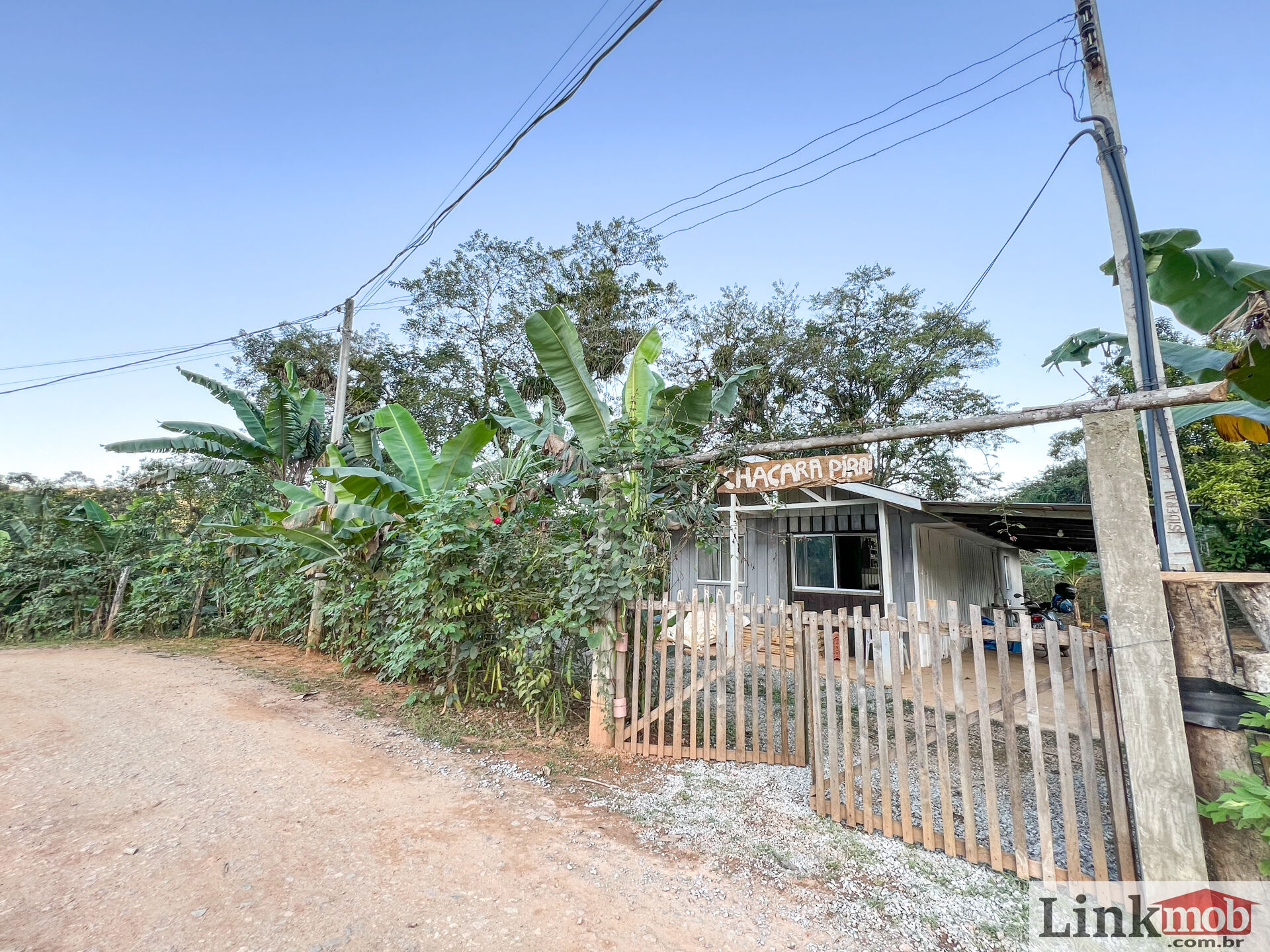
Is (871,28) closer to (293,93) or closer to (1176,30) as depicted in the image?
(1176,30)

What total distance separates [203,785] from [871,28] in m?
9.82

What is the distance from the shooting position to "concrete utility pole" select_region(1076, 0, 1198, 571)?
283 centimetres

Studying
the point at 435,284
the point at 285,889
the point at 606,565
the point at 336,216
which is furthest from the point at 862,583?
the point at 435,284

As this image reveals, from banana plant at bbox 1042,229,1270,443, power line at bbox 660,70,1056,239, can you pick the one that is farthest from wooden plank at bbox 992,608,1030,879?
power line at bbox 660,70,1056,239

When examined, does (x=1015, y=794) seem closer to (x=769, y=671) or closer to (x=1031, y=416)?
(x=769, y=671)

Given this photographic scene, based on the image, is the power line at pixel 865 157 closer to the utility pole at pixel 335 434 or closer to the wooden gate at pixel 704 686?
the wooden gate at pixel 704 686

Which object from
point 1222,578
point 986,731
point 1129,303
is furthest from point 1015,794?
point 1129,303

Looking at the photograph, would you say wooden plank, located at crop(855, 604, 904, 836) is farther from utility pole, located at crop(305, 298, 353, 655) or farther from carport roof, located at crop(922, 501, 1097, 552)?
utility pole, located at crop(305, 298, 353, 655)

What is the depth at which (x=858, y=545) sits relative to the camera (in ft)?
33.0

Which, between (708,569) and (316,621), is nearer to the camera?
(316,621)

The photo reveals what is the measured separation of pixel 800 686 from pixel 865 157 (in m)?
5.53

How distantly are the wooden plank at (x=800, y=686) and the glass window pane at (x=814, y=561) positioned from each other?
622cm

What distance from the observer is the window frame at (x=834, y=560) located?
9.61 metres

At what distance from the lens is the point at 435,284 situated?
16047mm
